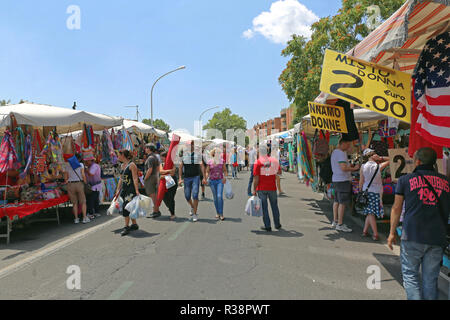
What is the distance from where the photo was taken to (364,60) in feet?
13.8

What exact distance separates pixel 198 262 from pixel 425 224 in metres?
3.13

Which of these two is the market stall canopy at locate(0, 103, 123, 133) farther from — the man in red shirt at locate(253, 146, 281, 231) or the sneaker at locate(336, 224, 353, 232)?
the sneaker at locate(336, 224, 353, 232)

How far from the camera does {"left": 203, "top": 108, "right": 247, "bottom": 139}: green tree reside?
95500mm

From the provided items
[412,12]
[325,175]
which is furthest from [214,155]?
[412,12]

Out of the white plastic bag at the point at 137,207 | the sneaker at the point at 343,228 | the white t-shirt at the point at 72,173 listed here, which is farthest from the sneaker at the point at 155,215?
the sneaker at the point at 343,228

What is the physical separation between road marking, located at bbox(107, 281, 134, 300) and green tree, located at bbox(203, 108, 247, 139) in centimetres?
9074

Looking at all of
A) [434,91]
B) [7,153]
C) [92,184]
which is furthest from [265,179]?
[7,153]

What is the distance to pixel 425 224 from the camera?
304 cm

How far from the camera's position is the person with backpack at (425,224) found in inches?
119

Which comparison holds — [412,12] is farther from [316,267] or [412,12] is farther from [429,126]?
[316,267]

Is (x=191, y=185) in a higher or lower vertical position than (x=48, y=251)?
higher

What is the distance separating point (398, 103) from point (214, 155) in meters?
4.87

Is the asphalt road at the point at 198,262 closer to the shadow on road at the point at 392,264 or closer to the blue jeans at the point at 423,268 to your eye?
the shadow on road at the point at 392,264

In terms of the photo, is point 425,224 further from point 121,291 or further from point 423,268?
point 121,291
